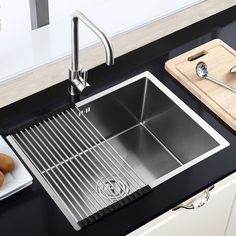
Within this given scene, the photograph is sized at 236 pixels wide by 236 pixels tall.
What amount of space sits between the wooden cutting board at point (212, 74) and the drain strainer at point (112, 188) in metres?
0.33

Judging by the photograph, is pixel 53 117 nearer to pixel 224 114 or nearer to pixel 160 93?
pixel 160 93

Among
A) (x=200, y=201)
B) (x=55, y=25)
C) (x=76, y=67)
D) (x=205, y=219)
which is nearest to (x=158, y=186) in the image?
(x=200, y=201)

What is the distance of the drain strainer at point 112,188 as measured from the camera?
161 centimetres

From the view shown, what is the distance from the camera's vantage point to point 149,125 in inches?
72.3

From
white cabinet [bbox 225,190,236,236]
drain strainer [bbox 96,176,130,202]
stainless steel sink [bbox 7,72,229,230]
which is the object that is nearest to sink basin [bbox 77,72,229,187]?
stainless steel sink [bbox 7,72,229,230]

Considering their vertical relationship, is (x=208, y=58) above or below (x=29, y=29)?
below

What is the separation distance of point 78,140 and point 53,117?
9 cm

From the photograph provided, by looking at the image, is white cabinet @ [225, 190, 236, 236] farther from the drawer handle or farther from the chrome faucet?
the chrome faucet

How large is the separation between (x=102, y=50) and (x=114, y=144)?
1.02ft

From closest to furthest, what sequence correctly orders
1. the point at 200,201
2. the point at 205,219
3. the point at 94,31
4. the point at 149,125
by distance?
the point at 94,31 → the point at 200,201 → the point at 205,219 → the point at 149,125

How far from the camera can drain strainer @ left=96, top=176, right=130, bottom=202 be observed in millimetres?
1612

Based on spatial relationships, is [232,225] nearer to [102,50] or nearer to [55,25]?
[102,50]

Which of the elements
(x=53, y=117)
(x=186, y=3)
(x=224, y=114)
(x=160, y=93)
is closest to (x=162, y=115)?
(x=160, y=93)

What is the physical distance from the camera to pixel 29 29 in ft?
6.24
